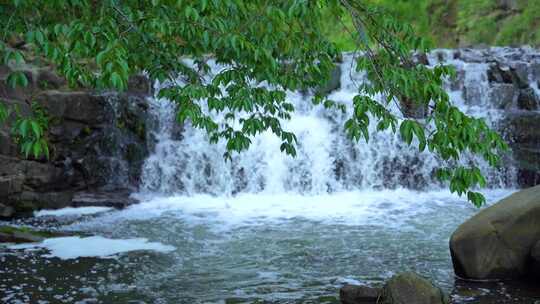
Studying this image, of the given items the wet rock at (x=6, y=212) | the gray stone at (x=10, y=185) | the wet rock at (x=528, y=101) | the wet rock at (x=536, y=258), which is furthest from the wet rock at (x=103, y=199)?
the wet rock at (x=528, y=101)

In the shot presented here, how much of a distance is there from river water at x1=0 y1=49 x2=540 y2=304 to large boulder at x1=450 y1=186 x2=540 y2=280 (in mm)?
288

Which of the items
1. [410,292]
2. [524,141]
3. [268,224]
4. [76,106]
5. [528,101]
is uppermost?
[528,101]

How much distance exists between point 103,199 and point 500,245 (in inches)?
317

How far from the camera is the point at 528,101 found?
15109 millimetres

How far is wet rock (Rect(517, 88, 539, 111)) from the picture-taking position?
15.1m

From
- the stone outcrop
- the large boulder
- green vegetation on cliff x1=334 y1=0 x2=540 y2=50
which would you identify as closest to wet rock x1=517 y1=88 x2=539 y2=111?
Answer: green vegetation on cliff x1=334 y1=0 x2=540 y2=50

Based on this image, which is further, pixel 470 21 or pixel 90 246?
pixel 470 21

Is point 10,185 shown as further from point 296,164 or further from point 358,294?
point 358,294

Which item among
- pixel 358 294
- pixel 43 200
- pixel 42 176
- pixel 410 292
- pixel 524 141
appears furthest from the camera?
pixel 524 141

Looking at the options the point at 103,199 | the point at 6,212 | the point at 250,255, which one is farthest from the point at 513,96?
the point at 6,212

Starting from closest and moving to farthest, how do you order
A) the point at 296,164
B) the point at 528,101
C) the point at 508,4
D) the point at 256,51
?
the point at 256,51
the point at 296,164
the point at 528,101
the point at 508,4

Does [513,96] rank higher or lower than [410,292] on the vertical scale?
higher

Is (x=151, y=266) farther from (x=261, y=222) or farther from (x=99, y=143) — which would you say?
(x=99, y=143)

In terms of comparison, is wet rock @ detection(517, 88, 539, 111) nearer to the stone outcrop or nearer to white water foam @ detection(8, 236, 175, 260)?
white water foam @ detection(8, 236, 175, 260)
